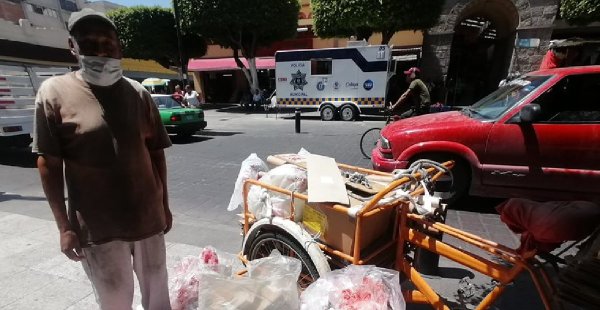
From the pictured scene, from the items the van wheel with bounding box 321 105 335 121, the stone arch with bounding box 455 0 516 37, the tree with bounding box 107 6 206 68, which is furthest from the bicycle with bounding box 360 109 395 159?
the tree with bounding box 107 6 206 68

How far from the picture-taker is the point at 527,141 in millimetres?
3928

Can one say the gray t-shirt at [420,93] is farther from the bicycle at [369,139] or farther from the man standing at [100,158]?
the man standing at [100,158]

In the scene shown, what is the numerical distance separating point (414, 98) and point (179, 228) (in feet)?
18.5

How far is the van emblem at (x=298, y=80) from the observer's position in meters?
16.0

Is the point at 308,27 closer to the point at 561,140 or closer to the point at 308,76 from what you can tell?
the point at 308,76

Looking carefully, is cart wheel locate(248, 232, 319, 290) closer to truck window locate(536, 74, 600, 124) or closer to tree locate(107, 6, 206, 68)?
truck window locate(536, 74, 600, 124)

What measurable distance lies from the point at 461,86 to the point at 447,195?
757 inches

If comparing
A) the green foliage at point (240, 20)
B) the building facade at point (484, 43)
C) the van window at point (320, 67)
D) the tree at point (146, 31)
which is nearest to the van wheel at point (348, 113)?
the van window at point (320, 67)

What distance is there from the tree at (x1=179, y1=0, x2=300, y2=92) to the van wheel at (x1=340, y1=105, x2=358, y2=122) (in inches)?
332

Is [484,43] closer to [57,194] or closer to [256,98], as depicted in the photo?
[256,98]

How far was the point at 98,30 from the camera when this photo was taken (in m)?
1.66

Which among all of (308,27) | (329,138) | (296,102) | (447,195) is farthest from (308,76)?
(447,195)

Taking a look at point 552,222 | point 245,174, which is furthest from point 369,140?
point 552,222

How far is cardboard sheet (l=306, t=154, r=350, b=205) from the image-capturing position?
1984mm
